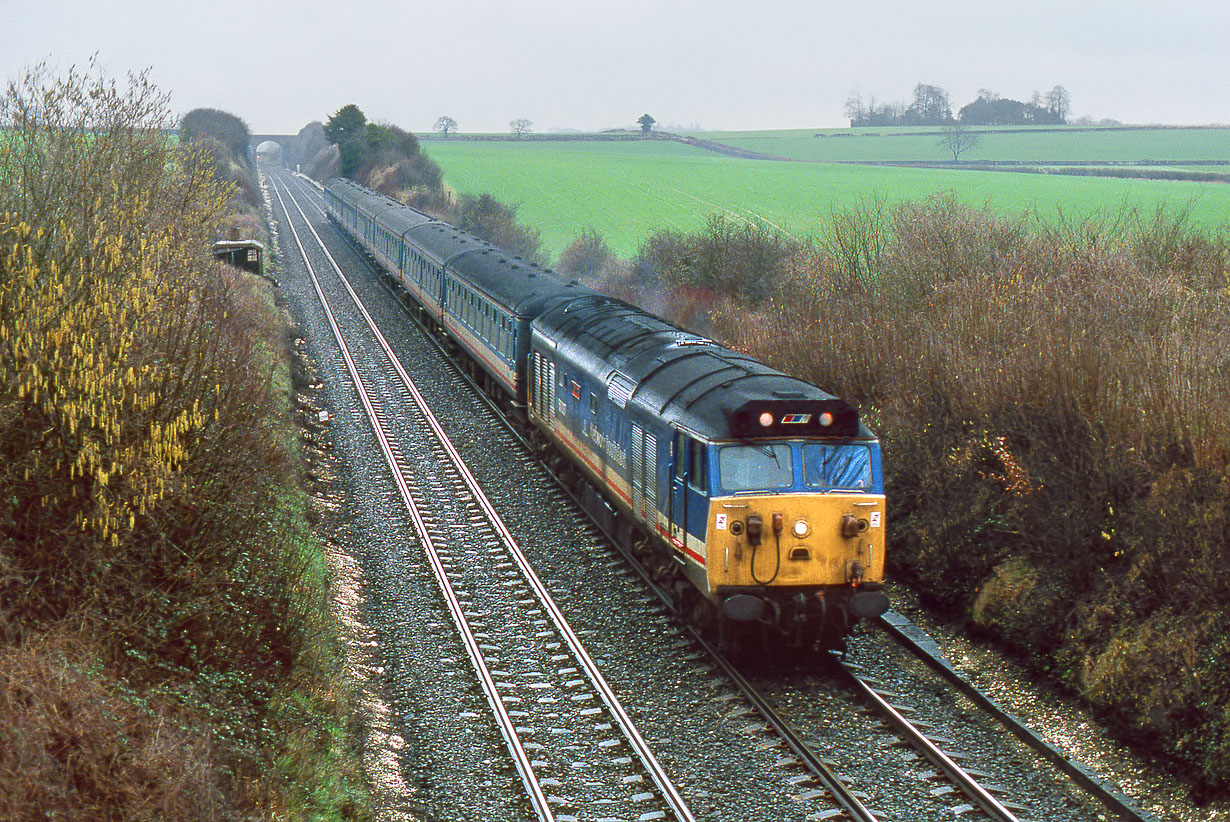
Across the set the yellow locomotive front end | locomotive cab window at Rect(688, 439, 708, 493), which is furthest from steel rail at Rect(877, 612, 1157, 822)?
locomotive cab window at Rect(688, 439, 708, 493)

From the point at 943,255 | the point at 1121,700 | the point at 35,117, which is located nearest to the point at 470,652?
the point at 1121,700

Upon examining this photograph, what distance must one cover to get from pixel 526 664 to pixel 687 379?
4.06 meters

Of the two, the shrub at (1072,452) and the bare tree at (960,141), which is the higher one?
the bare tree at (960,141)

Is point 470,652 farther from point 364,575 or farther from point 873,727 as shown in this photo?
point 873,727

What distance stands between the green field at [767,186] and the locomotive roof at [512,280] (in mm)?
8331

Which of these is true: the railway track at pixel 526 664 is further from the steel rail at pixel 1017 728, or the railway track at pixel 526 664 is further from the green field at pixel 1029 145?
the green field at pixel 1029 145

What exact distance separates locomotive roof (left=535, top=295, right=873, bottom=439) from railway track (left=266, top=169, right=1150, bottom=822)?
293 cm

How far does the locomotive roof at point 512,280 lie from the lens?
23344mm

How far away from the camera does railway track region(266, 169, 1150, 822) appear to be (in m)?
10.4

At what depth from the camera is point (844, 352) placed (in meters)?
20.6

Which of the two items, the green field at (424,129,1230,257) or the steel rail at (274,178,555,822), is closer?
the steel rail at (274,178,555,822)

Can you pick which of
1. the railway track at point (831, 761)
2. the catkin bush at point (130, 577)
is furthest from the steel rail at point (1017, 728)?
the catkin bush at point (130, 577)

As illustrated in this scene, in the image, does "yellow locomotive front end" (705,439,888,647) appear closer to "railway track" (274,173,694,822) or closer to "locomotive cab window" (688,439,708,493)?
"locomotive cab window" (688,439,708,493)

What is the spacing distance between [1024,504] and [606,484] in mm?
5889
